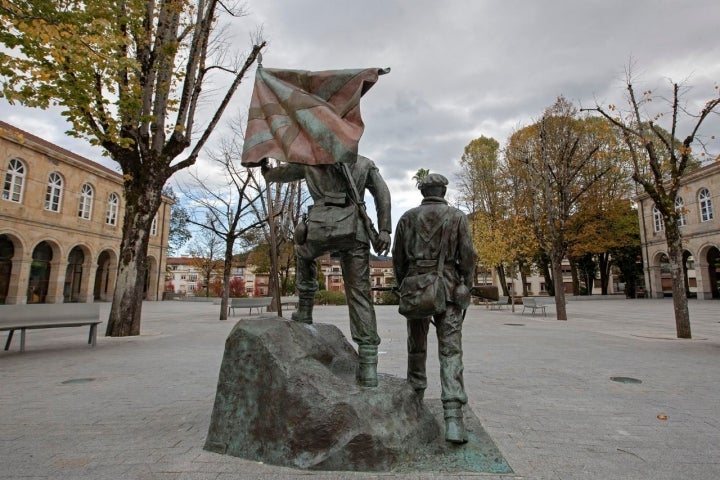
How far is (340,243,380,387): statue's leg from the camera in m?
3.55

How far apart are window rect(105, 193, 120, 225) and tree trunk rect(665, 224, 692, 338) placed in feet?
118

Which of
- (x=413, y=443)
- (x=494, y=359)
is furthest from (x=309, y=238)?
(x=494, y=359)

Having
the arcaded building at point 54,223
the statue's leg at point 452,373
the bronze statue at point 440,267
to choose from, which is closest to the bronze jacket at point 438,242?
the bronze statue at point 440,267

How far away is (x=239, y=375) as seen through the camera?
3.33 m

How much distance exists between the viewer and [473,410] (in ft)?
14.9

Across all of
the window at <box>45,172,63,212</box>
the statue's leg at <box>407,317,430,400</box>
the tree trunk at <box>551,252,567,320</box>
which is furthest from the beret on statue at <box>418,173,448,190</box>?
the window at <box>45,172,63,212</box>

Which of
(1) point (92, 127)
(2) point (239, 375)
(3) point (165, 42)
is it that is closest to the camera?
(2) point (239, 375)

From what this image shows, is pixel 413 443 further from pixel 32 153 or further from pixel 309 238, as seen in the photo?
pixel 32 153

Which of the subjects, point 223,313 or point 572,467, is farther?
point 223,313

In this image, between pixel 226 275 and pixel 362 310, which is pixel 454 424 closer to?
pixel 362 310

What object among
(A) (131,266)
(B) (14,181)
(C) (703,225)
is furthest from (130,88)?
(C) (703,225)

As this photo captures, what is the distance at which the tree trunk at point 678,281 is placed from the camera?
10.1 metres

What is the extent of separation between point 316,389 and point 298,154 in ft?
6.54

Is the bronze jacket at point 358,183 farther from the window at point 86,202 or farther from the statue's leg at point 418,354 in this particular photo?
the window at point 86,202
